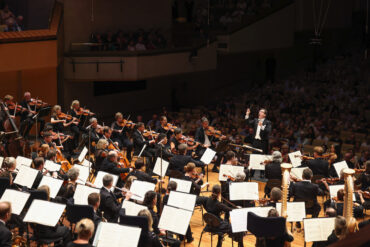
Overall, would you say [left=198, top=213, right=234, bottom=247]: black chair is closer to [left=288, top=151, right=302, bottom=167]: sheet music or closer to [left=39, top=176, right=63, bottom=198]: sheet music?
[left=39, top=176, right=63, bottom=198]: sheet music

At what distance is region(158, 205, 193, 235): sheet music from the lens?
6.54 meters

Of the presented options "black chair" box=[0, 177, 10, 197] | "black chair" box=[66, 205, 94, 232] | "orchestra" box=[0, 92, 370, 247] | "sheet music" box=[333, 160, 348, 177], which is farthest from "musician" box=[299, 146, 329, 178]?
"black chair" box=[0, 177, 10, 197]

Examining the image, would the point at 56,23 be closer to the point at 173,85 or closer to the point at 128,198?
the point at 173,85

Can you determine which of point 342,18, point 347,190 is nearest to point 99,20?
point 347,190

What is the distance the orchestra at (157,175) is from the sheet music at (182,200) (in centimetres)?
11

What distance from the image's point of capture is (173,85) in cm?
2117

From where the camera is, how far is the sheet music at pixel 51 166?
860 centimetres

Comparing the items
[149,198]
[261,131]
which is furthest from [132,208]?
[261,131]

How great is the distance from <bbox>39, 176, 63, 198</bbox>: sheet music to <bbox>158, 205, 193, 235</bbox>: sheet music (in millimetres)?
1797

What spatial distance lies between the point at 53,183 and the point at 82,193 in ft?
A: 1.69

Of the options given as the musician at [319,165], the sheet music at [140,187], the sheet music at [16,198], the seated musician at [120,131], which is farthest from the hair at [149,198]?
the seated musician at [120,131]

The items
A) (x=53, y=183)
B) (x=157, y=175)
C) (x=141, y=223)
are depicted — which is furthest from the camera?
(x=157, y=175)

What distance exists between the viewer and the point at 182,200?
23.4ft

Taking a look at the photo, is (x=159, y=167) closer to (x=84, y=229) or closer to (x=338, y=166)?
(x=338, y=166)
